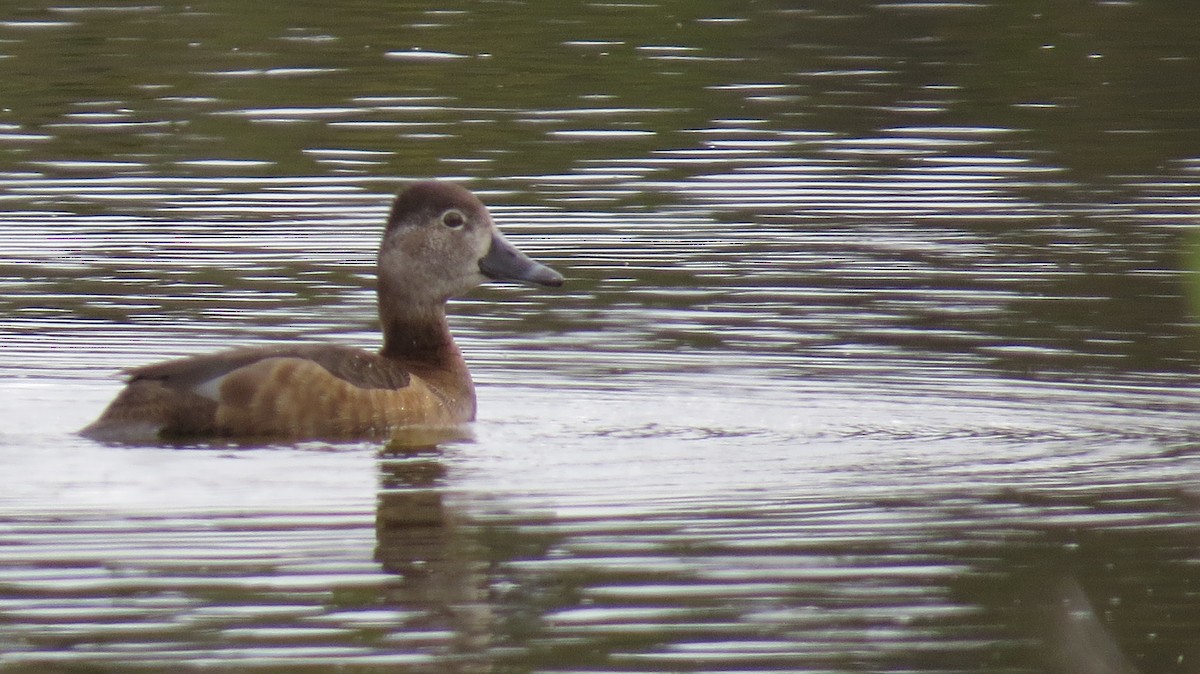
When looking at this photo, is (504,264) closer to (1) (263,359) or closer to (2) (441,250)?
(2) (441,250)

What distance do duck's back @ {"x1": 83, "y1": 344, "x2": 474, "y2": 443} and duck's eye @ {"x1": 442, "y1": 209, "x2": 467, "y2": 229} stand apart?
3.28 ft

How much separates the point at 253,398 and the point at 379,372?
0.64m

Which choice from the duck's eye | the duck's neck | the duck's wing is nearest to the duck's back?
the duck's wing

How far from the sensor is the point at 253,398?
9289 millimetres

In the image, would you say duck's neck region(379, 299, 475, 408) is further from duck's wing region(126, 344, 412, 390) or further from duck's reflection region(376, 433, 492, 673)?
duck's reflection region(376, 433, 492, 673)

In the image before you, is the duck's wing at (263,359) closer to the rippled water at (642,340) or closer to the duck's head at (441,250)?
the rippled water at (642,340)

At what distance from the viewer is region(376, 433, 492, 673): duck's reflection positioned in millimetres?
6582

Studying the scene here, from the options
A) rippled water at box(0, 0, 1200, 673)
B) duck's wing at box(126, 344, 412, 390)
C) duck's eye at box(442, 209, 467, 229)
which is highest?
duck's eye at box(442, 209, 467, 229)

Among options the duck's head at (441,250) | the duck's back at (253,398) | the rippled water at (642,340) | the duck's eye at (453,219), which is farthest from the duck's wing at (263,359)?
the duck's eye at (453,219)

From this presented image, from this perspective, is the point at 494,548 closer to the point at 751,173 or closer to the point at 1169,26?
the point at 751,173

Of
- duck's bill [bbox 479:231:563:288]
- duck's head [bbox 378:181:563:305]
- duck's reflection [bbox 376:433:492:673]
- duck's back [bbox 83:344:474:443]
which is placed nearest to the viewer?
duck's reflection [bbox 376:433:492:673]

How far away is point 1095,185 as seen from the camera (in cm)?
1559

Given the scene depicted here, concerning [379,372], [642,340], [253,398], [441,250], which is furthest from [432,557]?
[642,340]

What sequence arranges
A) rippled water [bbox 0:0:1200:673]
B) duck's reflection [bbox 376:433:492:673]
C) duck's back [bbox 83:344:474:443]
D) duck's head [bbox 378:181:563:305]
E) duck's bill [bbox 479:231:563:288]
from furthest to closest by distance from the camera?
duck's bill [bbox 479:231:563:288]
duck's head [bbox 378:181:563:305]
duck's back [bbox 83:344:474:443]
rippled water [bbox 0:0:1200:673]
duck's reflection [bbox 376:433:492:673]
